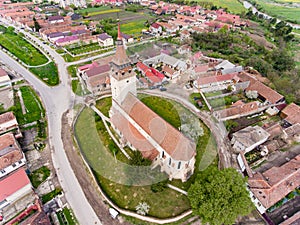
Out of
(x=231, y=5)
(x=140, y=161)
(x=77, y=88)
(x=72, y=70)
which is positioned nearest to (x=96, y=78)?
(x=77, y=88)

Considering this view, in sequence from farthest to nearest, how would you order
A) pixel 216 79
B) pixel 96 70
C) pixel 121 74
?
→ pixel 96 70 < pixel 216 79 < pixel 121 74

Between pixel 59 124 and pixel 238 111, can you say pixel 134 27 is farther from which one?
pixel 238 111

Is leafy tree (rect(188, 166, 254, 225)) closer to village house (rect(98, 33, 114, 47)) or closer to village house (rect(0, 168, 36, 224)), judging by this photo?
village house (rect(0, 168, 36, 224))

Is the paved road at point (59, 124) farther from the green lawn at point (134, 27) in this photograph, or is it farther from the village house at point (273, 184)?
the green lawn at point (134, 27)

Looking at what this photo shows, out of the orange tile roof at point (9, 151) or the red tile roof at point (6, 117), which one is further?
the red tile roof at point (6, 117)

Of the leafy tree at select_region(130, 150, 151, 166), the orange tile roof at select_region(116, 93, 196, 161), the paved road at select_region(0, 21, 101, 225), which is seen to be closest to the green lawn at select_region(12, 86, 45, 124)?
the paved road at select_region(0, 21, 101, 225)

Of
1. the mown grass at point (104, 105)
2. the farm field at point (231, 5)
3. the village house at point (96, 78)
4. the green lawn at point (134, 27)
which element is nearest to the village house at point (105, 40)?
the green lawn at point (134, 27)
